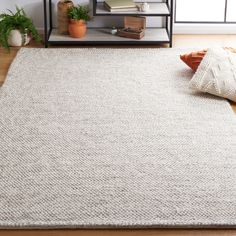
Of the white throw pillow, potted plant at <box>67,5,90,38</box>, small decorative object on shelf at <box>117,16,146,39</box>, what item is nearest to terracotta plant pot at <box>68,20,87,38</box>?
potted plant at <box>67,5,90,38</box>

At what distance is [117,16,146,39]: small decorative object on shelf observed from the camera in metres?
4.58

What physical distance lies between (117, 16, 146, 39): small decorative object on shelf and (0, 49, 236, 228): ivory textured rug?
1.18 feet

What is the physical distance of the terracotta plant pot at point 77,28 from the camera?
14.9 feet

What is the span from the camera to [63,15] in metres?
4.60

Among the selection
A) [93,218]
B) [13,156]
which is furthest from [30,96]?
[93,218]

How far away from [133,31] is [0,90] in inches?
47.7

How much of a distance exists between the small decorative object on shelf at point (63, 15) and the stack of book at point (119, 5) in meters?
0.26

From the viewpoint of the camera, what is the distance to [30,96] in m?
3.69

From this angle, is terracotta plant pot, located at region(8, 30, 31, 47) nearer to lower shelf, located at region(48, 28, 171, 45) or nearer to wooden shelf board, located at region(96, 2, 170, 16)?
lower shelf, located at region(48, 28, 171, 45)

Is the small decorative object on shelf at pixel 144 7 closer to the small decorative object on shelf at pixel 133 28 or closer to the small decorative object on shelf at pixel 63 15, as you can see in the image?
the small decorative object on shelf at pixel 133 28

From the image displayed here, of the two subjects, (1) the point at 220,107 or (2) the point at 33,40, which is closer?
(1) the point at 220,107

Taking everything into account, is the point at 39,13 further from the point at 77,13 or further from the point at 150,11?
the point at 150,11

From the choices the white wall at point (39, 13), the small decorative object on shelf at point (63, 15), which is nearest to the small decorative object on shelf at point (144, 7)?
the white wall at point (39, 13)

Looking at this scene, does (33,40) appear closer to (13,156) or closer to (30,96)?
(30,96)
